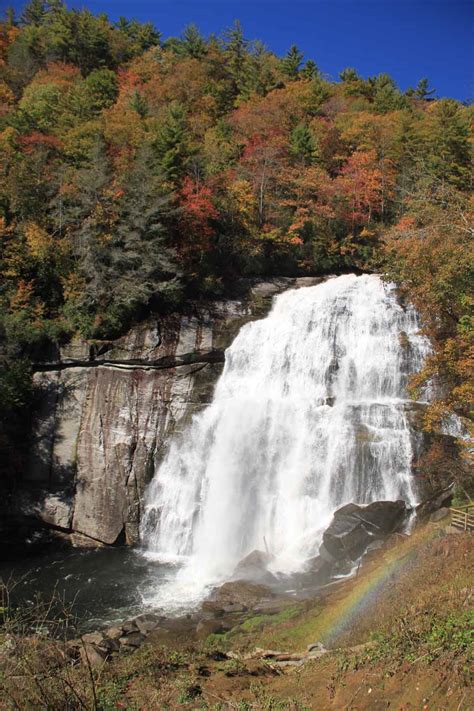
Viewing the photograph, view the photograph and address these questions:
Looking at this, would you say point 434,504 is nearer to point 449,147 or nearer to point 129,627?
point 129,627

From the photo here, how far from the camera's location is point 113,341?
2361 cm

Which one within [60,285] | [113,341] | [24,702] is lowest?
[24,702]

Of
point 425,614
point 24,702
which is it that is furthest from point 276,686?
point 24,702

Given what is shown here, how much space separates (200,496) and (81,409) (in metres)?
7.33

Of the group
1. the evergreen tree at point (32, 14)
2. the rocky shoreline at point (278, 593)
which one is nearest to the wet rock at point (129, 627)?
the rocky shoreline at point (278, 593)

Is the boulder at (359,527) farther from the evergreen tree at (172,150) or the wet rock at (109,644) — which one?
the evergreen tree at (172,150)

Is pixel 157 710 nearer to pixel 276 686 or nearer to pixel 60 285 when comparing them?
pixel 276 686

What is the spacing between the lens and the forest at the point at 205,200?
17.2m

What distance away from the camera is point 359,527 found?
50.6ft

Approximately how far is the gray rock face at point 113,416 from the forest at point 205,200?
1243 mm

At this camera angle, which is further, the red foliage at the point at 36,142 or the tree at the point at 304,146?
the tree at the point at 304,146

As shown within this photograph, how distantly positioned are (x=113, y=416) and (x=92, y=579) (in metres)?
7.33

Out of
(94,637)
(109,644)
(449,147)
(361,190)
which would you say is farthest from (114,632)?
(449,147)

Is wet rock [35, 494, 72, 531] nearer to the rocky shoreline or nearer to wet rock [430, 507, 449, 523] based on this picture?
the rocky shoreline
